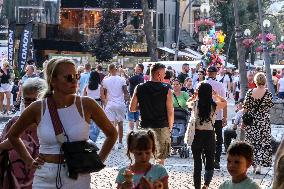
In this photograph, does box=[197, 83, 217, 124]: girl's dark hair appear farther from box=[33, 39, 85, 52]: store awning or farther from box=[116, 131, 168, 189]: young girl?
box=[33, 39, 85, 52]: store awning

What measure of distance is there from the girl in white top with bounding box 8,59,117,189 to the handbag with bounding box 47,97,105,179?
3 centimetres

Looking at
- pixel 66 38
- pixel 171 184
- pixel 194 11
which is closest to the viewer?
pixel 171 184

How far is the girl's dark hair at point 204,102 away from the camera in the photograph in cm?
1203

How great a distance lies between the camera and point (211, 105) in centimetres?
1220

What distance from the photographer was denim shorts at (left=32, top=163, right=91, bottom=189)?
19.9 ft

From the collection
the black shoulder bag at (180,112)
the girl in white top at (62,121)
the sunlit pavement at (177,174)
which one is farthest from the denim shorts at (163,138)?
the girl in white top at (62,121)

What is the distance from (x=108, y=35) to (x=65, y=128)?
49806 mm

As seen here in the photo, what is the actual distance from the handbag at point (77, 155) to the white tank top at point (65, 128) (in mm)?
29

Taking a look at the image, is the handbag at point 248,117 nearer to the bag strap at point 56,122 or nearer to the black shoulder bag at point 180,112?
the black shoulder bag at point 180,112

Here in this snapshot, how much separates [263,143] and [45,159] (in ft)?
30.0

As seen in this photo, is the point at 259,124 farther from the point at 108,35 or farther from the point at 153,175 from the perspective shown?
the point at 108,35

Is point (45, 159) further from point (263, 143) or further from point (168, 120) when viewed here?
point (263, 143)

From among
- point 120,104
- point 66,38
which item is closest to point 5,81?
point 120,104

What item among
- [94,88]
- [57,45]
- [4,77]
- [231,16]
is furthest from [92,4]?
[94,88]
